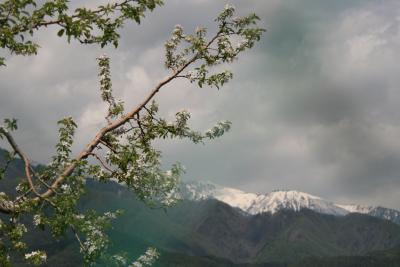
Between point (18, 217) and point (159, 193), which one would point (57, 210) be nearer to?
point (18, 217)

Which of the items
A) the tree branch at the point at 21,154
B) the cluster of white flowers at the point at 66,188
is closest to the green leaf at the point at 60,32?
the tree branch at the point at 21,154

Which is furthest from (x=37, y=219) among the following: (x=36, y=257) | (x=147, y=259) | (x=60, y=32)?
(x=60, y=32)

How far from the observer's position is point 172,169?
2136cm

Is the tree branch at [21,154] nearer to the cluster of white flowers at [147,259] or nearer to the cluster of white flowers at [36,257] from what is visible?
the cluster of white flowers at [36,257]

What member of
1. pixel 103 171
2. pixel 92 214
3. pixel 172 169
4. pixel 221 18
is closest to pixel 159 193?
pixel 172 169

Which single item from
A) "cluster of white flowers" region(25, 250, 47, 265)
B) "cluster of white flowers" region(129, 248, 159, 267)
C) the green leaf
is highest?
the green leaf

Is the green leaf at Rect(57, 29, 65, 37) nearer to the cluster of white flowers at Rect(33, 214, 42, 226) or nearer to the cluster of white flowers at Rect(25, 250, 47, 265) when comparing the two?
the cluster of white flowers at Rect(33, 214, 42, 226)

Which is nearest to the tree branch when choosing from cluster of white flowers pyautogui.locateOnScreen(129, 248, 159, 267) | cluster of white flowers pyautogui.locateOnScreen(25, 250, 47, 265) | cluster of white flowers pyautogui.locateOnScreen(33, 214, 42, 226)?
cluster of white flowers pyautogui.locateOnScreen(33, 214, 42, 226)

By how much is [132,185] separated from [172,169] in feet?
6.20

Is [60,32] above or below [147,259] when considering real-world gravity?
above

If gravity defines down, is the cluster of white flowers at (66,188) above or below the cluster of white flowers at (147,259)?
above

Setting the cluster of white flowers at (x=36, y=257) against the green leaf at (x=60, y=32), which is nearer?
the green leaf at (x=60, y=32)

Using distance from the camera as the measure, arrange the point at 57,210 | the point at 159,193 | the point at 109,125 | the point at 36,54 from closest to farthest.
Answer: the point at 57,210
the point at 36,54
the point at 109,125
the point at 159,193

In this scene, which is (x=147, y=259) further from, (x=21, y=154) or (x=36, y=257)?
(x=21, y=154)
